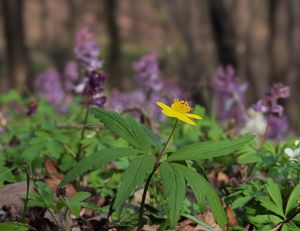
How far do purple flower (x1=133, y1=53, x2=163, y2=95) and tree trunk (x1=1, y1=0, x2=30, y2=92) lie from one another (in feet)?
16.4

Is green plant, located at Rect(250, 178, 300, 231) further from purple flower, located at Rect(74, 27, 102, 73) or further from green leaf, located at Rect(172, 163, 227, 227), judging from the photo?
purple flower, located at Rect(74, 27, 102, 73)

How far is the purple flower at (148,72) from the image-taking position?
4758 millimetres

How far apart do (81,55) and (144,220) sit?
1.67 metres

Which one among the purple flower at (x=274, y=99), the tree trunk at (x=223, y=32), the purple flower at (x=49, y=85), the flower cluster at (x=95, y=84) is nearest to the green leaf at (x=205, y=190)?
the flower cluster at (x=95, y=84)

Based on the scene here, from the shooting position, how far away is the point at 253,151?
2.80 meters

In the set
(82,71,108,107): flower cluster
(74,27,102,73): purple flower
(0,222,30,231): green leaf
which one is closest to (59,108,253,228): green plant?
(0,222,30,231): green leaf

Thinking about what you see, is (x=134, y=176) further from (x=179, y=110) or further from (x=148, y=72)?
(x=148, y=72)

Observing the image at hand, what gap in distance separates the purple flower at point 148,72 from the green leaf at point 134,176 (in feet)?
9.63

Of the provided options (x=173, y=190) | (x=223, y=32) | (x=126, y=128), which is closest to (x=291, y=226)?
(x=173, y=190)

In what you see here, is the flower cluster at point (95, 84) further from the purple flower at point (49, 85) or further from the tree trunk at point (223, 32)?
the tree trunk at point (223, 32)

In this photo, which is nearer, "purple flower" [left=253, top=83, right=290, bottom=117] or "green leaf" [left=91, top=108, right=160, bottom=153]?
"green leaf" [left=91, top=108, right=160, bottom=153]

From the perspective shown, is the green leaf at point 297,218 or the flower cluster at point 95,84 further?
the flower cluster at point 95,84

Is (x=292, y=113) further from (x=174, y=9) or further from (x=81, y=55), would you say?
(x=81, y=55)

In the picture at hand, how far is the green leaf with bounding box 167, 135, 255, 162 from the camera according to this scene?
1.88 meters
